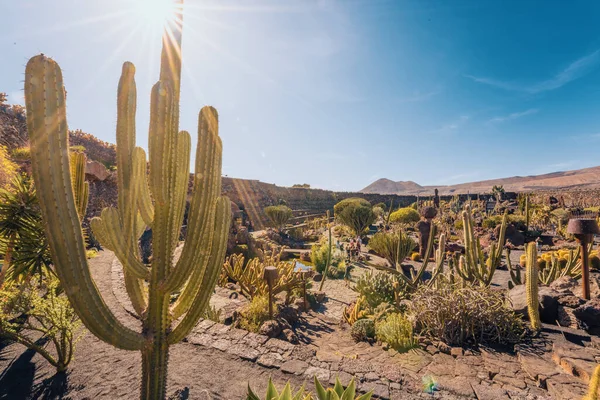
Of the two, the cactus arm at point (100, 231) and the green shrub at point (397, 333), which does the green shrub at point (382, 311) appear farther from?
the cactus arm at point (100, 231)

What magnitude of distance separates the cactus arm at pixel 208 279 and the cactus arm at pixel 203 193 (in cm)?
9

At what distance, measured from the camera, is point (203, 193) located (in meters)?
2.29

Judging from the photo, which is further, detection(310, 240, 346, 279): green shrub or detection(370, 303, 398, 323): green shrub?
detection(310, 240, 346, 279): green shrub

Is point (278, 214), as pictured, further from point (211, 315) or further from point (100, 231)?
point (100, 231)

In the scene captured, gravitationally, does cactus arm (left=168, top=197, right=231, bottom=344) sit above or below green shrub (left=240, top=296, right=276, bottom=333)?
above

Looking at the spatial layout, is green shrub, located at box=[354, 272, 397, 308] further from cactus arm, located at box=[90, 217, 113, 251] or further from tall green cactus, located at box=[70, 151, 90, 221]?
tall green cactus, located at box=[70, 151, 90, 221]

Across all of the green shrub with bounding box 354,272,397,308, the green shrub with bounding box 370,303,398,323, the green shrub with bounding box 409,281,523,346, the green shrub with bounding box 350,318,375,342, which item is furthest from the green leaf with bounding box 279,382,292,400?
the green shrub with bounding box 354,272,397,308

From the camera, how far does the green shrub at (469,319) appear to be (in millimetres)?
4066

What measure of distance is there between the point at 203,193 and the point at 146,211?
0.52 m

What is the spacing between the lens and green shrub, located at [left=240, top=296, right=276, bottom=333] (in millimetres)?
4884

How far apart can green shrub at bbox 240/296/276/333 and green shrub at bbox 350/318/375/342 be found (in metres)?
1.67

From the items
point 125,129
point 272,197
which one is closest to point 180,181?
point 125,129

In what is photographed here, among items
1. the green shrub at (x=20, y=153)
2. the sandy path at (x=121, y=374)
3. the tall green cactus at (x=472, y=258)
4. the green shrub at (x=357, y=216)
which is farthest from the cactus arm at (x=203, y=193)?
the green shrub at (x=357, y=216)

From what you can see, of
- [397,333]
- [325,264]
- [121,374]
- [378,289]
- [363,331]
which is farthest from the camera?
[325,264]
